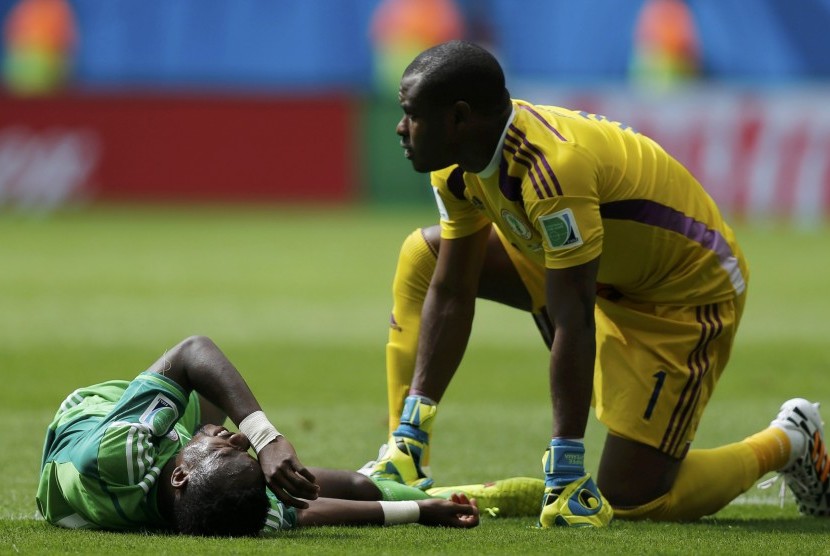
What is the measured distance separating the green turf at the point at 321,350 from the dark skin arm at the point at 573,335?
1.73ft

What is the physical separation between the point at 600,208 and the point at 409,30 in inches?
932

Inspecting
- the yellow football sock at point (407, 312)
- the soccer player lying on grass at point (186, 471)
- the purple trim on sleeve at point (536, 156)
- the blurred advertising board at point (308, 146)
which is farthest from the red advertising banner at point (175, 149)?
the purple trim on sleeve at point (536, 156)

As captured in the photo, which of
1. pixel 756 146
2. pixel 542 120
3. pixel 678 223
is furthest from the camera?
pixel 756 146

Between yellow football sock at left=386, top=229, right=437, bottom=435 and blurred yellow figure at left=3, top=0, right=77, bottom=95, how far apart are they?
2343 cm

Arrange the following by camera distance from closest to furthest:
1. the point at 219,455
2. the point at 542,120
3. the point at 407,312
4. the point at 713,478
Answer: the point at 219,455
the point at 542,120
the point at 713,478
the point at 407,312

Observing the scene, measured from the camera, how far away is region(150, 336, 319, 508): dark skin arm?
17.1 ft

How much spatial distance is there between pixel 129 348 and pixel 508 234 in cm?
564

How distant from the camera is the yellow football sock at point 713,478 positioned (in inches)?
247

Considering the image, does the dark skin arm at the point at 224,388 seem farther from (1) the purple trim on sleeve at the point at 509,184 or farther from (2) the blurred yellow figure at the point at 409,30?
(2) the blurred yellow figure at the point at 409,30

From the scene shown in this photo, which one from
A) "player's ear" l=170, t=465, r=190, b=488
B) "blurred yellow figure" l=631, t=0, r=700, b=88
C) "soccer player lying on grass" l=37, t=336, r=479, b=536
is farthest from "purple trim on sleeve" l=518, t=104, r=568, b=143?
"blurred yellow figure" l=631, t=0, r=700, b=88

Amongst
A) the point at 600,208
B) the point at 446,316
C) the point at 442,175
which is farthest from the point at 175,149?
the point at 600,208

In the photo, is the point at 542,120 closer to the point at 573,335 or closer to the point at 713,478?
the point at 573,335

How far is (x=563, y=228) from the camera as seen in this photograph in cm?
560

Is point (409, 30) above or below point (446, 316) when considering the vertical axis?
above
